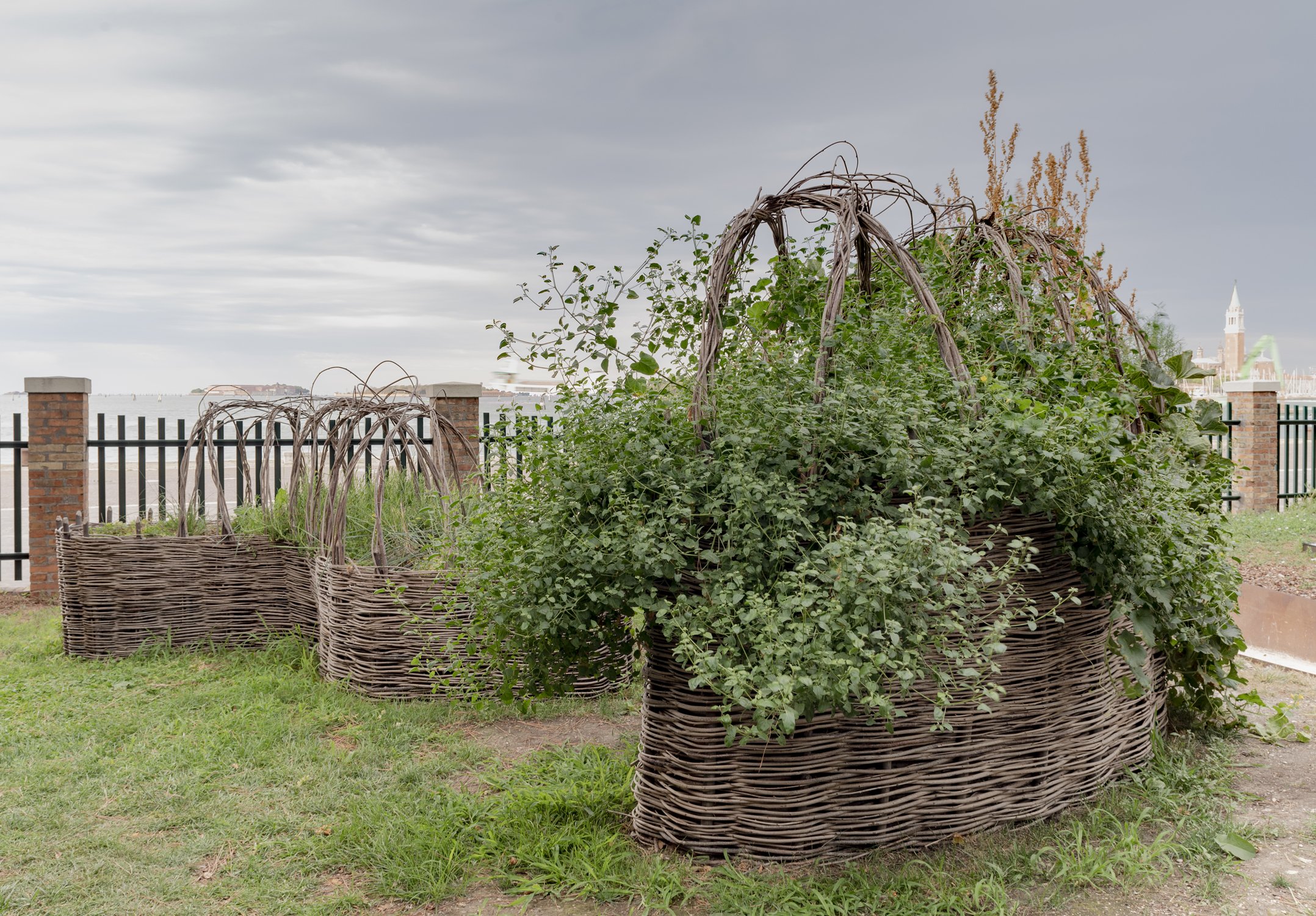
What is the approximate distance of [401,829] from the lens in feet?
10.4

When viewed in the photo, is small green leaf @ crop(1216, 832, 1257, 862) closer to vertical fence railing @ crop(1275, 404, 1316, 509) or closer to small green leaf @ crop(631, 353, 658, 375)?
small green leaf @ crop(631, 353, 658, 375)

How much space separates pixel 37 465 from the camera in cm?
870

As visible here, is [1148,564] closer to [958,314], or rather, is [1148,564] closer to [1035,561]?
[1035,561]

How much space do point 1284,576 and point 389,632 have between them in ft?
22.5

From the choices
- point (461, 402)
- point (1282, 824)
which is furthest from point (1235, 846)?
point (461, 402)

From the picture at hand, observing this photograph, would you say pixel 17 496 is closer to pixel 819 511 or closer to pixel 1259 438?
pixel 819 511

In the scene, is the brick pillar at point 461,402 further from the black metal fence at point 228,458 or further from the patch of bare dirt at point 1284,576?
the patch of bare dirt at point 1284,576

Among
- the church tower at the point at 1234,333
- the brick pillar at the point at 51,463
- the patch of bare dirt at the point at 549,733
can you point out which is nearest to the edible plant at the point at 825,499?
the patch of bare dirt at the point at 549,733

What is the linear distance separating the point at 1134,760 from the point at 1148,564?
0.96 metres

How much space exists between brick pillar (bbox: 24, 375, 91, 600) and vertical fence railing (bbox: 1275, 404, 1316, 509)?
1522 cm

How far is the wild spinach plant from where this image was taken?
2332mm

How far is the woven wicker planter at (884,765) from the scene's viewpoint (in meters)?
2.57

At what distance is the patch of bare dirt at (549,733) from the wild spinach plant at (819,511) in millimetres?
1200

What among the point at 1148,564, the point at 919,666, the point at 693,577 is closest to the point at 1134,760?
the point at 1148,564
